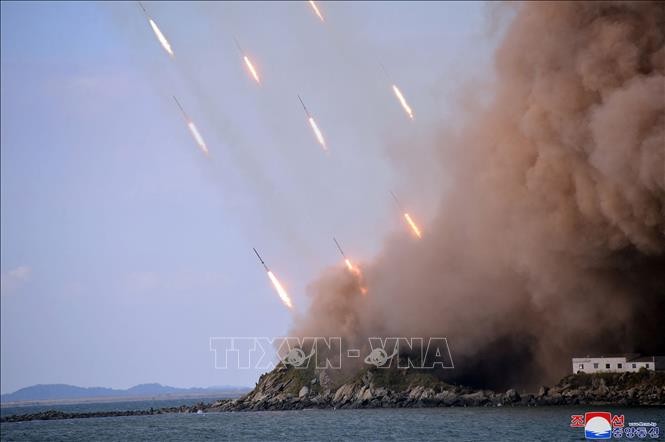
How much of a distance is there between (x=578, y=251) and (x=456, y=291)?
24.1 metres

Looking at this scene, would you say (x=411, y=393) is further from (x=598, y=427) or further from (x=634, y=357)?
(x=598, y=427)

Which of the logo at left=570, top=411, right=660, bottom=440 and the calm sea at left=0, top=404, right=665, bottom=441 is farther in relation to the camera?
the calm sea at left=0, top=404, right=665, bottom=441

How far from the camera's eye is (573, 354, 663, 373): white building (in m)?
100

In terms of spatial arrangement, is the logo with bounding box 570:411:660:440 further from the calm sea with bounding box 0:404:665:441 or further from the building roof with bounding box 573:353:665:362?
the building roof with bounding box 573:353:665:362

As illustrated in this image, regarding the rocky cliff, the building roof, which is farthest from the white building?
the rocky cliff

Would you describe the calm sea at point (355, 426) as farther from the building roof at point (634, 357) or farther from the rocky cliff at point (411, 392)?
the building roof at point (634, 357)

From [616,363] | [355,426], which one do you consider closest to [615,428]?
[355,426]

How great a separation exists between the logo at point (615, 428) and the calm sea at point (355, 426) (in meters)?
0.80

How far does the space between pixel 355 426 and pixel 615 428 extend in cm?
2450

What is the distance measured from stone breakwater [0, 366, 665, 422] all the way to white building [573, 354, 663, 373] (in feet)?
3.94

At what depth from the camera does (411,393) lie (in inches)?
4604

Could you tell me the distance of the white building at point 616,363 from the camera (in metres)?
100

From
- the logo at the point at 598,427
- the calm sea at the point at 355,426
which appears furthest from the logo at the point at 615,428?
the calm sea at the point at 355,426

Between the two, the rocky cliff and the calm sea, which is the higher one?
the rocky cliff
